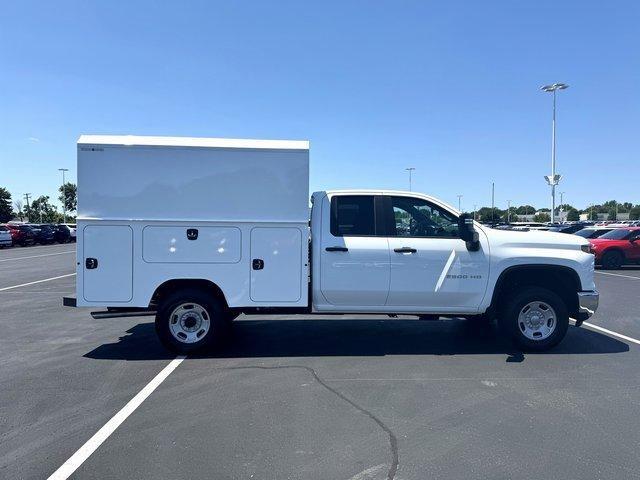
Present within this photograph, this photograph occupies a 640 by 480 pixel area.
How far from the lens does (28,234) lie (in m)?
38.5

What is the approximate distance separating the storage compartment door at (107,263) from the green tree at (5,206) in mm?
93900

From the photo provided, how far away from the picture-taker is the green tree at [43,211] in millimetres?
87500

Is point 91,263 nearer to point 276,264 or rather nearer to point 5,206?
point 276,264

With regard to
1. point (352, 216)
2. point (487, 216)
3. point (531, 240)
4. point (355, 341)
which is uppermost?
point (487, 216)

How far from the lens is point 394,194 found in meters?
6.79

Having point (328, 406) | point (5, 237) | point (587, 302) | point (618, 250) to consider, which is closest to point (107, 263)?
point (328, 406)

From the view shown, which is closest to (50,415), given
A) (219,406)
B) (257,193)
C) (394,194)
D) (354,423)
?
(219,406)

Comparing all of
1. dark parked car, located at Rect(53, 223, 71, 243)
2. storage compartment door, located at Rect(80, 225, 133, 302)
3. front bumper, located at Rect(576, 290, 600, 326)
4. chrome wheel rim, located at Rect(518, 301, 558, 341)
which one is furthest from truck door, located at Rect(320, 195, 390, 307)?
dark parked car, located at Rect(53, 223, 71, 243)

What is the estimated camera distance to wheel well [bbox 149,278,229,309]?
6.48 m

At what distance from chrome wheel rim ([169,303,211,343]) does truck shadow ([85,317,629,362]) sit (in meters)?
0.30

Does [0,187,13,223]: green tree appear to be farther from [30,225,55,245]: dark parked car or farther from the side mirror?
the side mirror

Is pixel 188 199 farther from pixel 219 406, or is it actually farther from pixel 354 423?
pixel 354 423

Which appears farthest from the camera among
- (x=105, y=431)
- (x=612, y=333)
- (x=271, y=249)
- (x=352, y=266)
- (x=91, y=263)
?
(x=612, y=333)

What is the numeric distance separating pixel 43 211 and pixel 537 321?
100 meters
